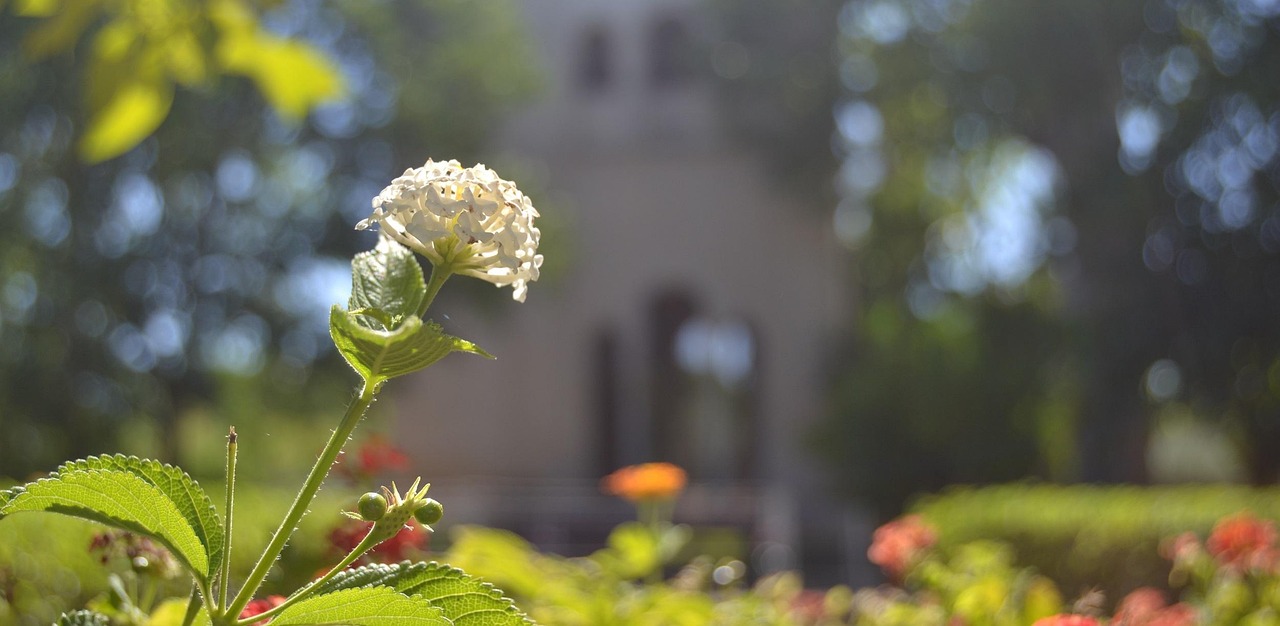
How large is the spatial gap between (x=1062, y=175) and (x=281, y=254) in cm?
934

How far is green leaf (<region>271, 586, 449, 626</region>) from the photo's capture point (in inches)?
30.8

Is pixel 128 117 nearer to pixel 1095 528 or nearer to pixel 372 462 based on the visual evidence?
pixel 372 462

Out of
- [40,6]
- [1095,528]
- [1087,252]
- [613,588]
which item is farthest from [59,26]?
[1087,252]

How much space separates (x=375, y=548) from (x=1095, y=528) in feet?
12.9

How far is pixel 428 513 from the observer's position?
0.80m

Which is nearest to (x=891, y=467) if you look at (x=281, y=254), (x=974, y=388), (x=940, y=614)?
(x=974, y=388)

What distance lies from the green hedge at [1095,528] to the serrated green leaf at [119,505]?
14.1 ft

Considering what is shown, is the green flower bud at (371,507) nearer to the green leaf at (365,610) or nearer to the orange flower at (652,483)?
the green leaf at (365,610)

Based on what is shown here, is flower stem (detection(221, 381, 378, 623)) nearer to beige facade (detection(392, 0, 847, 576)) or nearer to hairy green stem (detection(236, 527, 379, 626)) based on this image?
hairy green stem (detection(236, 527, 379, 626))

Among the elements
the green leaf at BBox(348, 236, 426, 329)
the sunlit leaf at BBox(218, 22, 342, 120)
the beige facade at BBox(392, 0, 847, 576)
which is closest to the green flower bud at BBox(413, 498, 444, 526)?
the green leaf at BBox(348, 236, 426, 329)

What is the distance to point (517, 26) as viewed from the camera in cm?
1625

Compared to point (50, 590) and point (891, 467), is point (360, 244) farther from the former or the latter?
point (50, 590)

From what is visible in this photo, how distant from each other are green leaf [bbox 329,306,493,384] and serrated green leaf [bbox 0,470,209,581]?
17 centimetres

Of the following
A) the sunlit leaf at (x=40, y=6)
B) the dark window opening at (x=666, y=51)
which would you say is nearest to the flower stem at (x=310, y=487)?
the sunlit leaf at (x=40, y=6)
